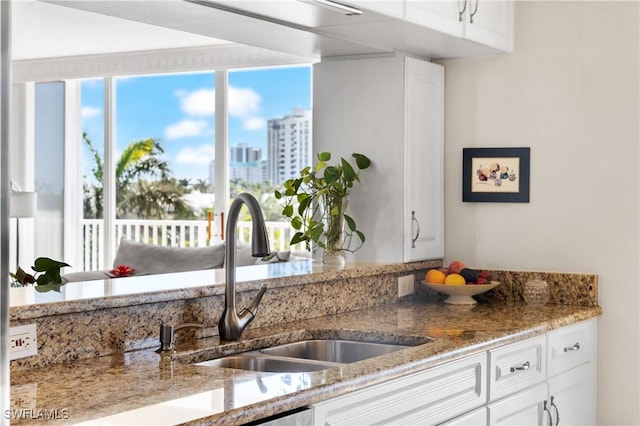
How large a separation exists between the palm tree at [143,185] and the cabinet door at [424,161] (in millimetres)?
4458

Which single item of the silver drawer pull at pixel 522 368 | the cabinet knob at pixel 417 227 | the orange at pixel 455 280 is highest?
the cabinet knob at pixel 417 227

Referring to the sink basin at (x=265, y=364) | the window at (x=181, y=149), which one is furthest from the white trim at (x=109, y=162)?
the sink basin at (x=265, y=364)

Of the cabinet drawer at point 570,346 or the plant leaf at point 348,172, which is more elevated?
the plant leaf at point 348,172

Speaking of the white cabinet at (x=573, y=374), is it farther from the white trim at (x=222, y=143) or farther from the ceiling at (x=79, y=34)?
the white trim at (x=222, y=143)

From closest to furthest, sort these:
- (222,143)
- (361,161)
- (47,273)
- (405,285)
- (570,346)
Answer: (47,273)
(570,346)
(361,161)
(405,285)
(222,143)

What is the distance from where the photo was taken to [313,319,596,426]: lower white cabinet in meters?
2.26

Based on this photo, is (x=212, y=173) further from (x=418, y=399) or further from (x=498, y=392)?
(x=418, y=399)

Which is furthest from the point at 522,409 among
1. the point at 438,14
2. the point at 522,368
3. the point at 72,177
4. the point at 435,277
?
the point at 72,177

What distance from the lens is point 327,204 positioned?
362 centimetres

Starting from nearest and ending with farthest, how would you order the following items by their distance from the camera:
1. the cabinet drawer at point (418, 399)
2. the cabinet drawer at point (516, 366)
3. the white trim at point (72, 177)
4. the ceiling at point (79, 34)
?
the cabinet drawer at point (418, 399)
the cabinet drawer at point (516, 366)
the ceiling at point (79, 34)
the white trim at point (72, 177)

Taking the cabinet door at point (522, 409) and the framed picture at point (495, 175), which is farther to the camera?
the framed picture at point (495, 175)

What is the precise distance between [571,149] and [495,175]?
35 centimetres

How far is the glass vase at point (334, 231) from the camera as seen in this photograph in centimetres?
355

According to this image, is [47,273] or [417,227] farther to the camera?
[417,227]
